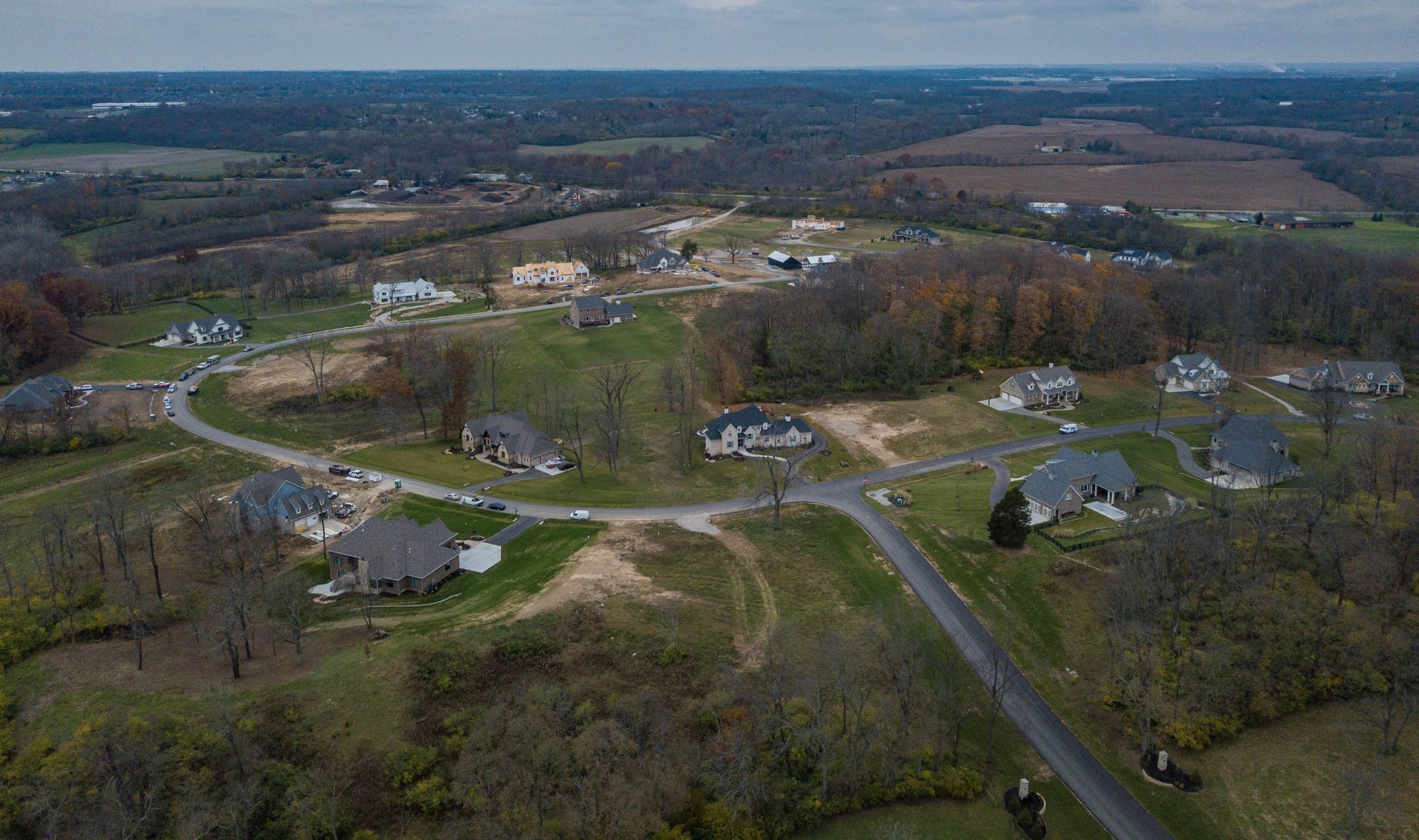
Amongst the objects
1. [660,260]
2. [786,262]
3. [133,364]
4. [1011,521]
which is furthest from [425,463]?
[786,262]

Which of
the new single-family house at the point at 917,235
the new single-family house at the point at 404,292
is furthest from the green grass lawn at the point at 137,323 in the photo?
the new single-family house at the point at 917,235

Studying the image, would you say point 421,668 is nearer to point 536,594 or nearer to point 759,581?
point 536,594

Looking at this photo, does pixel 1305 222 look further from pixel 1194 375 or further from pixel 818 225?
pixel 1194 375

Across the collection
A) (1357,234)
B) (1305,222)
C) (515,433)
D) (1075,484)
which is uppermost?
(1305,222)

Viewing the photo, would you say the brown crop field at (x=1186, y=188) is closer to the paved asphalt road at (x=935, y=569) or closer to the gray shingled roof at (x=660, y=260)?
the gray shingled roof at (x=660, y=260)

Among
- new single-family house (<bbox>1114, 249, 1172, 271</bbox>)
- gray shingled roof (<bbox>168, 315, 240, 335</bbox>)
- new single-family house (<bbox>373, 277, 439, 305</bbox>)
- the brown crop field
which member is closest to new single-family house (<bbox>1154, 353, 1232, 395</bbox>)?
new single-family house (<bbox>1114, 249, 1172, 271</bbox>)

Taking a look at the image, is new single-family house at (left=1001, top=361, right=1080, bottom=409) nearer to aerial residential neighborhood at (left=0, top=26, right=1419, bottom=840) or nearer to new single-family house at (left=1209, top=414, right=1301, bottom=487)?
aerial residential neighborhood at (left=0, top=26, right=1419, bottom=840)
